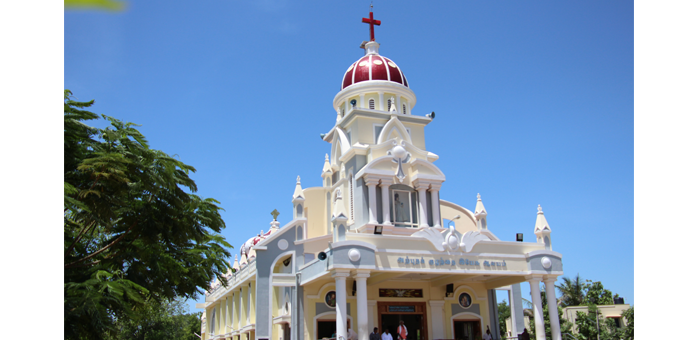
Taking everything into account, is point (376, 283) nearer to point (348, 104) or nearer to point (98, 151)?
point (348, 104)

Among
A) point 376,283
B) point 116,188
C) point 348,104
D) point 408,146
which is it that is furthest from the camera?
point 348,104

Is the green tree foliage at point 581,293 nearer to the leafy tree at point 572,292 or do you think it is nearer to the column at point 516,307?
the leafy tree at point 572,292

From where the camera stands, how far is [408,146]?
3022cm

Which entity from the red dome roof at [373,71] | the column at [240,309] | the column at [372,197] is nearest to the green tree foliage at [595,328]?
the column at [372,197]

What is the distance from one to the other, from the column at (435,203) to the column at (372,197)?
10.6 feet

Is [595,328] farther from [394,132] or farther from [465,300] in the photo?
[394,132]

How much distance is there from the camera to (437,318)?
27.6m

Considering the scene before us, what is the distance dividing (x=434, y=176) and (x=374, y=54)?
9.31 meters

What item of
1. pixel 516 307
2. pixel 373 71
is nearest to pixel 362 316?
pixel 516 307

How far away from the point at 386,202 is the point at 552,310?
362 inches

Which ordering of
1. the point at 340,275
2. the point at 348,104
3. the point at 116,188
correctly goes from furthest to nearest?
the point at 348,104 < the point at 340,275 < the point at 116,188

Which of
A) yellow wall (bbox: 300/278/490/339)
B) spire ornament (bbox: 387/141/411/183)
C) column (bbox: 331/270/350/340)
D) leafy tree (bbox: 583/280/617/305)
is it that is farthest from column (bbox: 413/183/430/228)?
leafy tree (bbox: 583/280/617/305)

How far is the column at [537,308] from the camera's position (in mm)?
23438

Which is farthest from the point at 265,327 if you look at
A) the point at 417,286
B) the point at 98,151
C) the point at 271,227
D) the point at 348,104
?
the point at 98,151
